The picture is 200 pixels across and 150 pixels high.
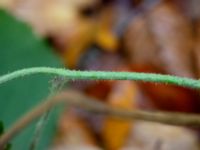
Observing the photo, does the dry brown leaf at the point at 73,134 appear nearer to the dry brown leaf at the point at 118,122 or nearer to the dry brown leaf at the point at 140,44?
the dry brown leaf at the point at 118,122

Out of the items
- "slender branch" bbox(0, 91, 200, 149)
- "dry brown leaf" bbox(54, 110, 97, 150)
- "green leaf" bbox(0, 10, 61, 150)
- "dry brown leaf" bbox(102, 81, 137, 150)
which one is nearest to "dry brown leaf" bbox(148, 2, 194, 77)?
"dry brown leaf" bbox(102, 81, 137, 150)

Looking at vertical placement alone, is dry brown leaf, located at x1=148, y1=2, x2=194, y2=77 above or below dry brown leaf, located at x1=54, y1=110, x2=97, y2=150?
above

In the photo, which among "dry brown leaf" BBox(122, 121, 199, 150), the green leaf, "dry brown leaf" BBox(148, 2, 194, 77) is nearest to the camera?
the green leaf

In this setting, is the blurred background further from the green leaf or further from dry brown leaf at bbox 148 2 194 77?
the green leaf

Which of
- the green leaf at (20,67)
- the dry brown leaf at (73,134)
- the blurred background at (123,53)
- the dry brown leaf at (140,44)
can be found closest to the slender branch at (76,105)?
the green leaf at (20,67)

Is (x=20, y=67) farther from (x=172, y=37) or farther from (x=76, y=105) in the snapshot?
(x=172, y=37)

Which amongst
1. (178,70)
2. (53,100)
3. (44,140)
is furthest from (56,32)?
(53,100)

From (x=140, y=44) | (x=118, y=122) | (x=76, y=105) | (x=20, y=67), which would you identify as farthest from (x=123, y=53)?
(x=76, y=105)

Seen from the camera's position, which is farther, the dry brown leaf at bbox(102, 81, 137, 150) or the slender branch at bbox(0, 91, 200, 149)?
the dry brown leaf at bbox(102, 81, 137, 150)
